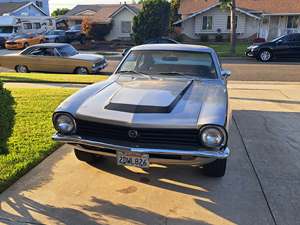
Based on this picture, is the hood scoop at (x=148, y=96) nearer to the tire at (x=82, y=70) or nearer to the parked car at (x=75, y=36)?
the tire at (x=82, y=70)

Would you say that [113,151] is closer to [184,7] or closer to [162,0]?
[162,0]

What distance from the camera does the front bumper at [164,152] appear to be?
3691mm

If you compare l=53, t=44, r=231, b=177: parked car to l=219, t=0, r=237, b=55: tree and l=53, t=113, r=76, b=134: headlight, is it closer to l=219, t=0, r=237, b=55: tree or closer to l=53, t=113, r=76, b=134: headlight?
l=53, t=113, r=76, b=134: headlight

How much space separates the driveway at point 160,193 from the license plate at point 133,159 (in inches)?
14.2

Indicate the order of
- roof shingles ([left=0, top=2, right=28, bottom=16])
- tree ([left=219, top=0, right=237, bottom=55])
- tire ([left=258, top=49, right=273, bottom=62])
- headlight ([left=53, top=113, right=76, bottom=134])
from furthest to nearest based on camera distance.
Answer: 1. roof shingles ([left=0, top=2, right=28, bottom=16])
2. tree ([left=219, top=0, right=237, bottom=55])
3. tire ([left=258, top=49, right=273, bottom=62])
4. headlight ([left=53, top=113, right=76, bottom=134])

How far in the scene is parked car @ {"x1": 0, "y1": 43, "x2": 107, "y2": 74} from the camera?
47.8 ft

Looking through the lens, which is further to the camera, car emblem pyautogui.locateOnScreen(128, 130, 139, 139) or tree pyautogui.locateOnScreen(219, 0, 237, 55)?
tree pyautogui.locateOnScreen(219, 0, 237, 55)

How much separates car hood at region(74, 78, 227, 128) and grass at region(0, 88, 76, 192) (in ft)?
3.11

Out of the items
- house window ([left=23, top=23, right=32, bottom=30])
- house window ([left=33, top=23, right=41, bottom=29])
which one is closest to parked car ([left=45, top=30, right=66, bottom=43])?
house window ([left=23, top=23, right=32, bottom=30])

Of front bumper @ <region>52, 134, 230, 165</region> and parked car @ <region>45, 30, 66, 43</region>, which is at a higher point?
parked car @ <region>45, 30, 66, 43</region>

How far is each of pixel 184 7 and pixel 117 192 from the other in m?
36.2

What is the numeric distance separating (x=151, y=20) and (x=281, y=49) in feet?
41.3

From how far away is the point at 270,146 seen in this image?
5465 millimetres

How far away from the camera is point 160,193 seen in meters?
4.03
